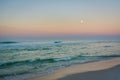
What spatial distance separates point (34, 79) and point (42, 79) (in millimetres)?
403

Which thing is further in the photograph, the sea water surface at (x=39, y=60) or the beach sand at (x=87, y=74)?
the sea water surface at (x=39, y=60)

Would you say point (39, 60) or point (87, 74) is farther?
point (39, 60)

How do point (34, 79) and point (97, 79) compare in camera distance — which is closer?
point (97, 79)

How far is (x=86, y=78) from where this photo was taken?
743 centimetres

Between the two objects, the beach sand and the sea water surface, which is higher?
the beach sand

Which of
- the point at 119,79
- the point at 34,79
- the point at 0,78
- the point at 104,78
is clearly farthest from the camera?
the point at 0,78

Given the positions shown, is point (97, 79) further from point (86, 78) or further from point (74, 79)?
point (74, 79)

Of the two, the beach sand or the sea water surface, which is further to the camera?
the sea water surface

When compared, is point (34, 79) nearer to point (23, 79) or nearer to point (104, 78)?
point (23, 79)

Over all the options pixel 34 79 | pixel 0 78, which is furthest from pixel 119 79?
pixel 0 78

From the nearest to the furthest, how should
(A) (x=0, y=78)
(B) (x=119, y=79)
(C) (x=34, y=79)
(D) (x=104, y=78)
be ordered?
(B) (x=119, y=79)
(D) (x=104, y=78)
(C) (x=34, y=79)
(A) (x=0, y=78)

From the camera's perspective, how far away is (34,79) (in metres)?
7.92

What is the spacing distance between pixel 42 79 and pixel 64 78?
3.22ft

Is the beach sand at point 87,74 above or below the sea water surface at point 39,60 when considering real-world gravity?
above
